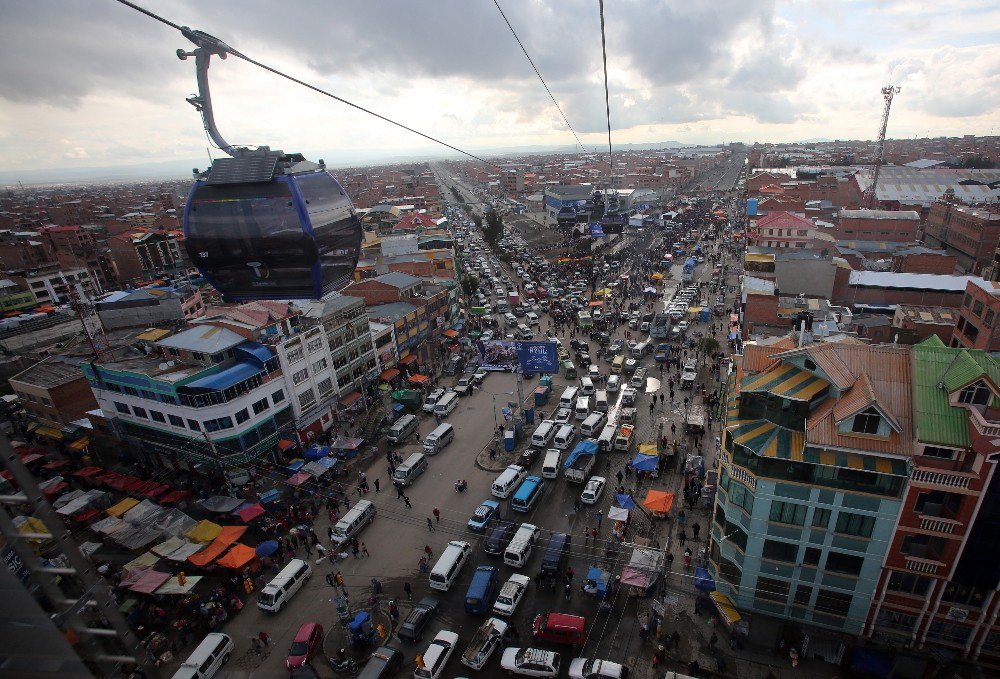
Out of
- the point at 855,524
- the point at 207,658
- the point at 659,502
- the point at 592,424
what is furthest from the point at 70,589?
the point at 592,424

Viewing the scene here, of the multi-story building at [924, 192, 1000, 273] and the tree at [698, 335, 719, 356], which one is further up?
the multi-story building at [924, 192, 1000, 273]

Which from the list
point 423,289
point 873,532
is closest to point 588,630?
point 873,532

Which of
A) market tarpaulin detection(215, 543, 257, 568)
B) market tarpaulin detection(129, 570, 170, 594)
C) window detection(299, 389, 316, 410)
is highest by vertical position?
window detection(299, 389, 316, 410)

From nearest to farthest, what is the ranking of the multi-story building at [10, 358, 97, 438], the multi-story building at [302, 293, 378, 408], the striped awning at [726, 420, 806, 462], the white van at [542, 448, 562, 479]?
the striped awning at [726, 420, 806, 462] → the white van at [542, 448, 562, 479] → the multi-story building at [302, 293, 378, 408] → the multi-story building at [10, 358, 97, 438]

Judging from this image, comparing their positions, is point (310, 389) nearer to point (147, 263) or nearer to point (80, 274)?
point (80, 274)

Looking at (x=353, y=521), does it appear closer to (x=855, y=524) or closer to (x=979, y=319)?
(x=855, y=524)

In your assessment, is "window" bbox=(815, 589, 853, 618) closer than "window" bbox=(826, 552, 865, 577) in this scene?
No

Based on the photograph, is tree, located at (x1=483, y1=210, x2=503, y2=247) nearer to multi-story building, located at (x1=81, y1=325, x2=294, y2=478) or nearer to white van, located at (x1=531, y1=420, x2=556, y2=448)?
white van, located at (x1=531, y1=420, x2=556, y2=448)

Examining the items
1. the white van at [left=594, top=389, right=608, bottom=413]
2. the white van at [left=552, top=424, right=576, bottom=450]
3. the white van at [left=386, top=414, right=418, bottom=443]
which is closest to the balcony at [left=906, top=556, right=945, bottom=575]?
the white van at [left=552, top=424, right=576, bottom=450]
